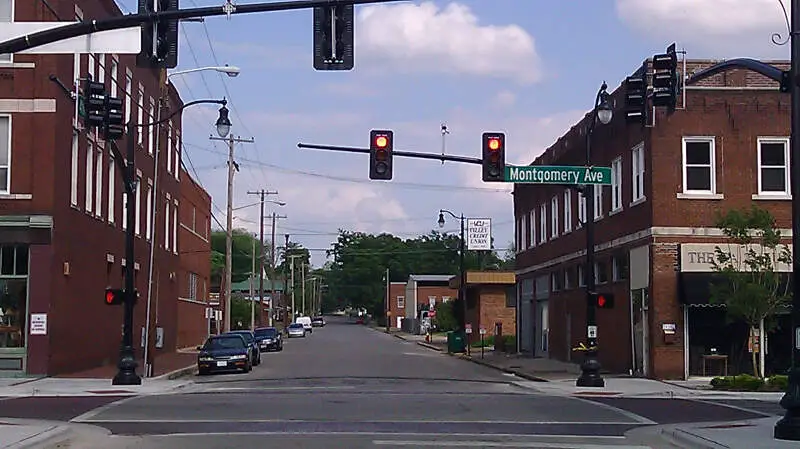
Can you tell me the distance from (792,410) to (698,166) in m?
18.6

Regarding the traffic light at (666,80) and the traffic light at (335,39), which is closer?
the traffic light at (335,39)

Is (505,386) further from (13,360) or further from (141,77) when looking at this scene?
(141,77)

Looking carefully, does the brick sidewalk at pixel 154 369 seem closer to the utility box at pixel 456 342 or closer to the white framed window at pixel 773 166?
the utility box at pixel 456 342

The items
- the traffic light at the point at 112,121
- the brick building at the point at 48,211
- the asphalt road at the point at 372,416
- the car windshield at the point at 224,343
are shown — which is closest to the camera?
Result: the asphalt road at the point at 372,416

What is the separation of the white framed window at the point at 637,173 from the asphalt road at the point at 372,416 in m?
7.53

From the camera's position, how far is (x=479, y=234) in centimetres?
8362

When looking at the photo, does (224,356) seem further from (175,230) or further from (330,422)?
(175,230)

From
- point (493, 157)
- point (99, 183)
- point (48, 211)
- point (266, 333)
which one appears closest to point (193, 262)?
point (266, 333)

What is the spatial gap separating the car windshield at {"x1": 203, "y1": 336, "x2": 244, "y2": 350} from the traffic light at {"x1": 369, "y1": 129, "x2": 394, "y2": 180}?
15180mm

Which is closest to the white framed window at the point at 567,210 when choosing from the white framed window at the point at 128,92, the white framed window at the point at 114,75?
the white framed window at the point at 128,92

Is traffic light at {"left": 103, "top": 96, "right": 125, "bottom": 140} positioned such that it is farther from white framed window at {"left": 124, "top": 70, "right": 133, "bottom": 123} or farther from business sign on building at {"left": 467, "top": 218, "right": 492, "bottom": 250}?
business sign on building at {"left": 467, "top": 218, "right": 492, "bottom": 250}

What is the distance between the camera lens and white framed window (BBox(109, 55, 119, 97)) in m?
41.7

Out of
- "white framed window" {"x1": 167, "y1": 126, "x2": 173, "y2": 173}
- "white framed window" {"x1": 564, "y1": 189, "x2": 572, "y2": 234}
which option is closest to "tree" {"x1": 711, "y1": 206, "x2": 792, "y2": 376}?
"white framed window" {"x1": 564, "y1": 189, "x2": 572, "y2": 234}

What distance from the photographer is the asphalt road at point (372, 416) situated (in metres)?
17.4
